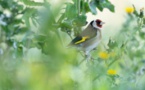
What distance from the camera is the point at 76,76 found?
59 cm

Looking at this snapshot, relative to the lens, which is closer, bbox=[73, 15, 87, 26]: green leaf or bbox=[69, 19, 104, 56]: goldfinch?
bbox=[73, 15, 87, 26]: green leaf

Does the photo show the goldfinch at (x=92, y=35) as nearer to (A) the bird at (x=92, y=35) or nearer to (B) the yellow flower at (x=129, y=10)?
(A) the bird at (x=92, y=35)

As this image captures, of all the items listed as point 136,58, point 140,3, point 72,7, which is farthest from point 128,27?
point 72,7

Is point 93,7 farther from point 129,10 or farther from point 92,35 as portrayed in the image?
point 129,10

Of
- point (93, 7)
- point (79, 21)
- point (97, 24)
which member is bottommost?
point (97, 24)

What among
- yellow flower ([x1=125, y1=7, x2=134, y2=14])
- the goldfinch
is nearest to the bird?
the goldfinch

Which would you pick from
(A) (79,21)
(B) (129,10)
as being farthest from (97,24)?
(A) (79,21)

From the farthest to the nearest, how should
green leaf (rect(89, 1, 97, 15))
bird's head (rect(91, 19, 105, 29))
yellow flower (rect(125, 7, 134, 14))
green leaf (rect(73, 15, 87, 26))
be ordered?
yellow flower (rect(125, 7, 134, 14))
bird's head (rect(91, 19, 105, 29))
green leaf (rect(89, 1, 97, 15))
green leaf (rect(73, 15, 87, 26))

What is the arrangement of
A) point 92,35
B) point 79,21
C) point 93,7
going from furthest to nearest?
1. point 92,35
2. point 93,7
3. point 79,21

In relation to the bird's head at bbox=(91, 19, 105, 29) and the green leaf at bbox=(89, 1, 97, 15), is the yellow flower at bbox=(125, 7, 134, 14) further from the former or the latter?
the green leaf at bbox=(89, 1, 97, 15)

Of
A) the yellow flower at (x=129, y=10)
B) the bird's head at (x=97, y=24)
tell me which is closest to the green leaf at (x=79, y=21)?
the bird's head at (x=97, y=24)

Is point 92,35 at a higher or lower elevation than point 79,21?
lower

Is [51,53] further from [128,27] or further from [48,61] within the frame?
[128,27]

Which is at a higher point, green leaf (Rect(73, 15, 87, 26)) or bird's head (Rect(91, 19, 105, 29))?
green leaf (Rect(73, 15, 87, 26))
